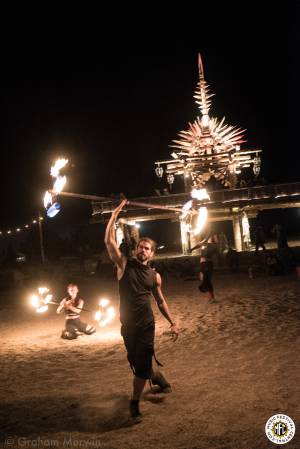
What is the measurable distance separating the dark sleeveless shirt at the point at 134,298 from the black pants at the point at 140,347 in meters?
0.07

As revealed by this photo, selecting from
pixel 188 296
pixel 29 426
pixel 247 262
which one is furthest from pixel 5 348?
pixel 247 262

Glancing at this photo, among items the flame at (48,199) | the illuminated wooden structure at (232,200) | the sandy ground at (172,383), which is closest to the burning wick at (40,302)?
the sandy ground at (172,383)

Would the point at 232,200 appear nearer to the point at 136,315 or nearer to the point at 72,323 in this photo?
the point at 72,323

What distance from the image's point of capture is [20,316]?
1248 cm

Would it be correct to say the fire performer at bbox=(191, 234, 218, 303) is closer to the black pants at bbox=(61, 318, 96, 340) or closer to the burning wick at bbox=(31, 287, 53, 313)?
the black pants at bbox=(61, 318, 96, 340)

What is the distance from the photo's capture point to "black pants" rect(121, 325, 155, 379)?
4352 mm

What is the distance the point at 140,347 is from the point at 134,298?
0.56 meters

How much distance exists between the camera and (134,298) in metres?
4.46

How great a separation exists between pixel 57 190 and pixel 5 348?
512 centimetres

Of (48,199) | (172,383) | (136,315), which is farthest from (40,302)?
(136,315)

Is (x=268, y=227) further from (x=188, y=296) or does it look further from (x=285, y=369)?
(x=285, y=369)

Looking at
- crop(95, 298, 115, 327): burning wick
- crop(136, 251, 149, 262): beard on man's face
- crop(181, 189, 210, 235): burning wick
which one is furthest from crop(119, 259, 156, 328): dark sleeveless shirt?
crop(95, 298, 115, 327): burning wick

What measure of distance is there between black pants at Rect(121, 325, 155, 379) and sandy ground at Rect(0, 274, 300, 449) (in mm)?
573

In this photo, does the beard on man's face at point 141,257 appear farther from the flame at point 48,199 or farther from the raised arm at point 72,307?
the raised arm at point 72,307
